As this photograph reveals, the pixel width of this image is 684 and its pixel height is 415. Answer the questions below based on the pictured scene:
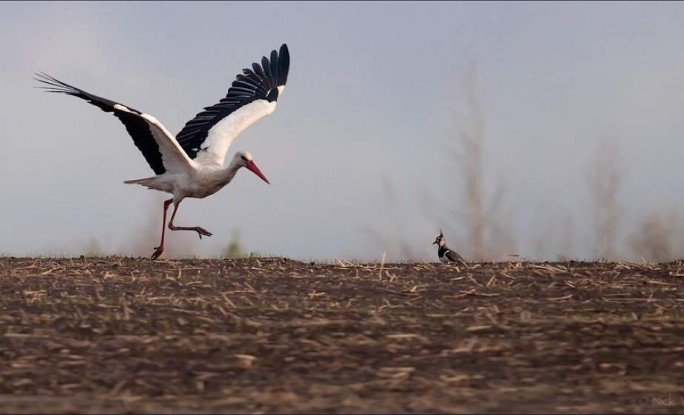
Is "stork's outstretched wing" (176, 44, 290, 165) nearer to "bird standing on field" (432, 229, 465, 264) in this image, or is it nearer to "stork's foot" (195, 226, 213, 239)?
"stork's foot" (195, 226, 213, 239)

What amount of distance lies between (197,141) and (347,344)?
8903 mm

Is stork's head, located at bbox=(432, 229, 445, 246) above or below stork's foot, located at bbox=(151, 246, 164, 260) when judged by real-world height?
above

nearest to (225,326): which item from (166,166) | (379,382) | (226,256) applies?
(379,382)

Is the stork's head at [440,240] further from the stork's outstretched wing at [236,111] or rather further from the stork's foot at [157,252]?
the stork's foot at [157,252]

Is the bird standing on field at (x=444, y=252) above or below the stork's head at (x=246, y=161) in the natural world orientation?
below

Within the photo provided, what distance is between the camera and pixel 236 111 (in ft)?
56.3

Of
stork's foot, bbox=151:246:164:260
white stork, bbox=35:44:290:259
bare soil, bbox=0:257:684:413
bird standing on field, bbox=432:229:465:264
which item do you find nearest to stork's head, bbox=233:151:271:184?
white stork, bbox=35:44:290:259

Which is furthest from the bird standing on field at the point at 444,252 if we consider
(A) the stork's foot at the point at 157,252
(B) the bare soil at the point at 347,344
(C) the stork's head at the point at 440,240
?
(B) the bare soil at the point at 347,344

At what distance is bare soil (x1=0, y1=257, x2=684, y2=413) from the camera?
687cm

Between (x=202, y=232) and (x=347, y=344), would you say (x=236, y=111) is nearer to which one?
(x=202, y=232)

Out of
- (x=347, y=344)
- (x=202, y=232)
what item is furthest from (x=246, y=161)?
(x=347, y=344)

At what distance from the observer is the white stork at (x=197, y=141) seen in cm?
1443

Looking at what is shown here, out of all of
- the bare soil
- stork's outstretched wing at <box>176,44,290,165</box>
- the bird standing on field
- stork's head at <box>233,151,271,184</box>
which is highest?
stork's outstretched wing at <box>176,44,290,165</box>

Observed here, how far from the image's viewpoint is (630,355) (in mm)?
7996
